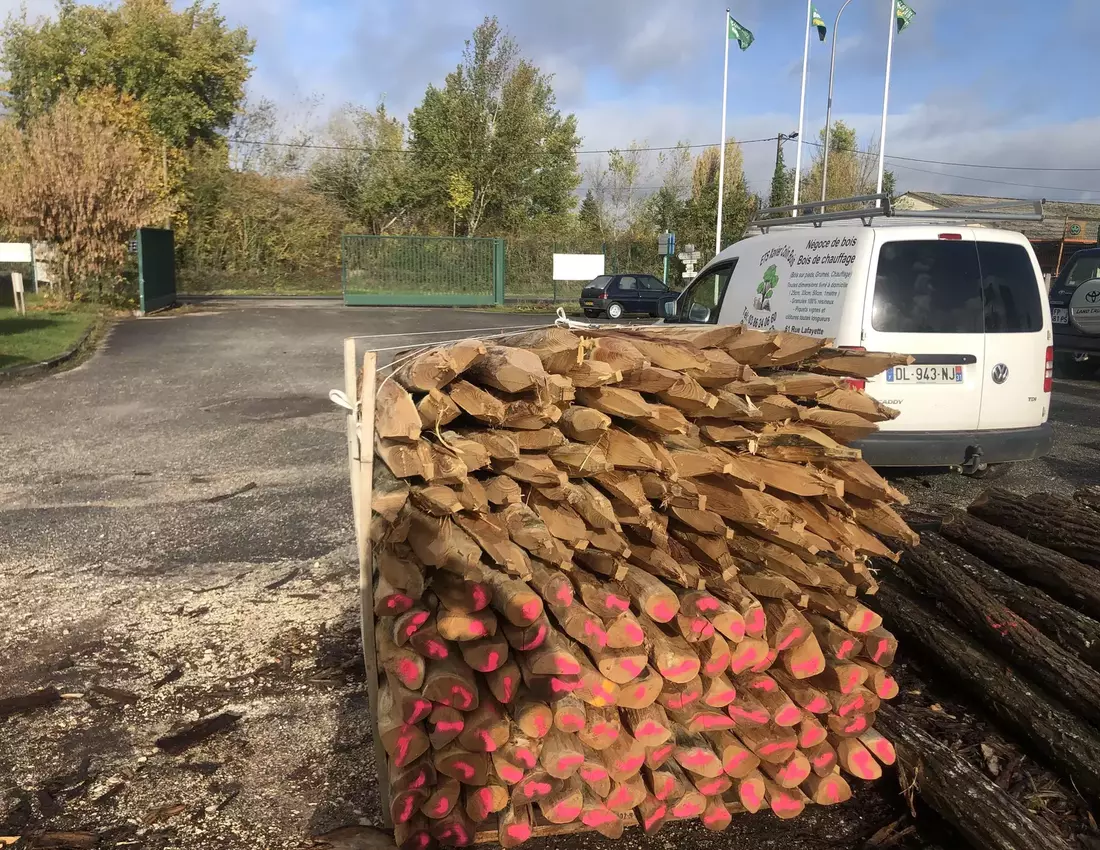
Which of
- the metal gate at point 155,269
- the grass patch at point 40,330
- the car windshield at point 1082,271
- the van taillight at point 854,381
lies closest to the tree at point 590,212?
the metal gate at point 155,269

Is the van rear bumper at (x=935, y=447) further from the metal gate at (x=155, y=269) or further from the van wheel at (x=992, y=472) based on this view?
the metal gate at (x=155, y=269)

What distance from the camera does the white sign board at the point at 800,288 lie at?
5.99m

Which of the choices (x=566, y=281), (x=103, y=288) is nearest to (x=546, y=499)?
(x=103, y=288)

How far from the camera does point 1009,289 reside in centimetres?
619

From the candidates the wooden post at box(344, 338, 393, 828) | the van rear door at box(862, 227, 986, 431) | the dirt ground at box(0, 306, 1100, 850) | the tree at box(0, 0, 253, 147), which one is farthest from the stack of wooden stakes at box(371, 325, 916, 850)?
the tree at box(0, 0, 253, 147)

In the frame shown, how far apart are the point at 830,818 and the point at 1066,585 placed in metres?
1.39

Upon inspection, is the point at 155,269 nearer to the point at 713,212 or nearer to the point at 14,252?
the point at 14,252

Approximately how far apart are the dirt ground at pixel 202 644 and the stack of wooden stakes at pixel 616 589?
38cm

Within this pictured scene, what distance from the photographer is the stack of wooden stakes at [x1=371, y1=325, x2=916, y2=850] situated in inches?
101

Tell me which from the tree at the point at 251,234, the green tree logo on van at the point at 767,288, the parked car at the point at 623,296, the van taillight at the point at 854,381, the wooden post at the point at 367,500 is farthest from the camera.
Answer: the tree at the point at 251,234

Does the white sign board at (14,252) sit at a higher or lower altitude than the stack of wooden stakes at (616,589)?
higher

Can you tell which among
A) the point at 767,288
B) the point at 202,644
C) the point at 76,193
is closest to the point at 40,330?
the point at 76,193

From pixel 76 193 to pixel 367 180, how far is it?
1953cm

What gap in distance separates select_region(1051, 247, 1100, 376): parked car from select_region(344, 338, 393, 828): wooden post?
12.0m
